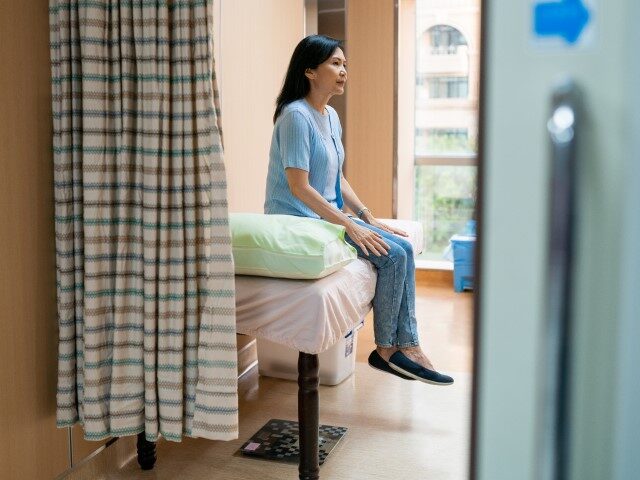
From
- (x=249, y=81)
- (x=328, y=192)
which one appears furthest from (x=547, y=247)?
(x=249, y=81)

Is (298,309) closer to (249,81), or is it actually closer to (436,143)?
(249,81)

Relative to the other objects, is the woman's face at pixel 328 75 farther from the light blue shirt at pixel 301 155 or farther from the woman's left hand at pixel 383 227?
the woman's left hand at pixel 383 227

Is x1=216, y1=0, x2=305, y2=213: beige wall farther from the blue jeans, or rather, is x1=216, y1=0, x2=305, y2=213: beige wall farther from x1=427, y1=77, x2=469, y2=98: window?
x1=427, y1=77, x2=469, y2=98: window

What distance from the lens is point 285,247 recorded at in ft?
6.70

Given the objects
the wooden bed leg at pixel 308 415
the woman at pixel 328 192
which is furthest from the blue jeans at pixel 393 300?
the wooden bed leg at pixel 308 415

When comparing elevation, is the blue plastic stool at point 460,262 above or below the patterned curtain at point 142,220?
below

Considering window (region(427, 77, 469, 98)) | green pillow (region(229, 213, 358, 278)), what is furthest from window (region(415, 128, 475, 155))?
green pillow (region(229, 213, 358, 278))

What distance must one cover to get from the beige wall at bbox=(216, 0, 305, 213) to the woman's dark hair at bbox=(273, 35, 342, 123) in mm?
426

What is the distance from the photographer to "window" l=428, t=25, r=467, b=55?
17.3 feet

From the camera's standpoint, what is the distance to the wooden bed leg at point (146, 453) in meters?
2.20

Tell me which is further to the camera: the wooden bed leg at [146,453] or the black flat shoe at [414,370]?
the black flat shoe at [414,370]

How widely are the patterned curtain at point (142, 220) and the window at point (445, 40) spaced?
3.75 meters

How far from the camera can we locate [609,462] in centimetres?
40

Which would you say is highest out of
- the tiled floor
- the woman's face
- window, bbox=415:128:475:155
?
the woman's face
